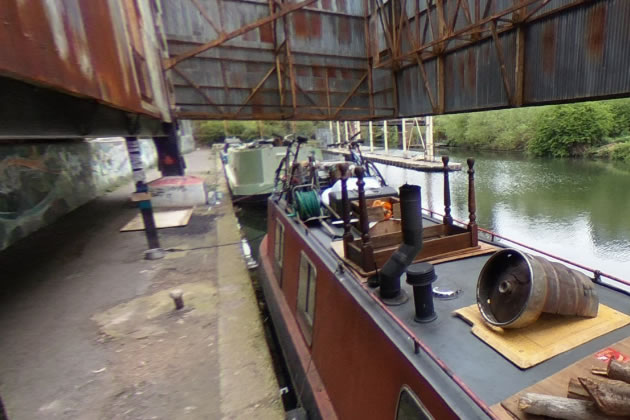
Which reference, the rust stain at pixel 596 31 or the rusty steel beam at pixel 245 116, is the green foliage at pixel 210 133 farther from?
the rust stain at pixel 596 31

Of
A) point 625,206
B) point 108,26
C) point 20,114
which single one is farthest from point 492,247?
point 625,206

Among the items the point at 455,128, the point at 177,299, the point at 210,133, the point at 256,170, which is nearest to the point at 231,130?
the point at 210,133

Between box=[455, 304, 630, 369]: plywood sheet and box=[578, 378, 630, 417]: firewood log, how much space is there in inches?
25.9

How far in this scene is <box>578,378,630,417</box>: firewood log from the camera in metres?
1.25

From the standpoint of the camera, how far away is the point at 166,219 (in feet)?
35.7

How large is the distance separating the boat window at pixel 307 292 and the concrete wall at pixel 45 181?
374 inches

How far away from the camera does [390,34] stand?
28.5 feet

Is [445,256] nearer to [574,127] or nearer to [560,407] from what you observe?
[560,407]

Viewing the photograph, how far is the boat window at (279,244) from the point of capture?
6.40m

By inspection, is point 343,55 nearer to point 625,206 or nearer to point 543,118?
point 625,206

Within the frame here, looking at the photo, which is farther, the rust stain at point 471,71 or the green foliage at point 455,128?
the green foliage at point 455,128

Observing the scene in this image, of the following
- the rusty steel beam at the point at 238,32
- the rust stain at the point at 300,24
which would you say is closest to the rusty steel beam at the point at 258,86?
the rust stain at the point at 300,24

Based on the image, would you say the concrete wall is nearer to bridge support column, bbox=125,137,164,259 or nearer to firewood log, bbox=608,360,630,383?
bridge support column, bbox=125,137,164,259

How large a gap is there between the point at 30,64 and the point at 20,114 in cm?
129
